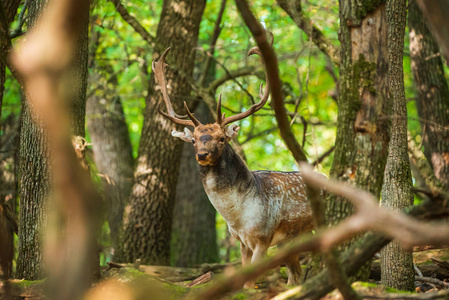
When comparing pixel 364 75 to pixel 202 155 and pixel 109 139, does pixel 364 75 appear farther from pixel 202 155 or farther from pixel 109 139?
pixel 109 139

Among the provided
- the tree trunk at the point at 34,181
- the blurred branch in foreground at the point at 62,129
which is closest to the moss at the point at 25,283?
the tree trunk at the point at 34,181

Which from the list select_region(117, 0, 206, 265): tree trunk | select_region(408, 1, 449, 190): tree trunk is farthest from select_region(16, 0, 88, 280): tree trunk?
select_region(408, 1, 449, 190): tree trunk

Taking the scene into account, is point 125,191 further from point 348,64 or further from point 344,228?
point 344,228

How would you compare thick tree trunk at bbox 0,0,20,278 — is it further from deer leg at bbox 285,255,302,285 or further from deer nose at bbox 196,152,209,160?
deer leg at bbox 285,255,302,285

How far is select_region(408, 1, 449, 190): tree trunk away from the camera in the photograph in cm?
1023

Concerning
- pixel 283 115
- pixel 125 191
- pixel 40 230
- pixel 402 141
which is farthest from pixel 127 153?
pixel 283 115

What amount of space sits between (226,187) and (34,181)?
2.45 metres

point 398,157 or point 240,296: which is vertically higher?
point 398,157

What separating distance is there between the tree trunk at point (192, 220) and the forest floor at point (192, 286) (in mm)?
4220

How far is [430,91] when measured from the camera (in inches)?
412

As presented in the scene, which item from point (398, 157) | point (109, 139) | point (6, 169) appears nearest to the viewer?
point (398, 157)

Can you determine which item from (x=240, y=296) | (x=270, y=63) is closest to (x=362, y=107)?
(x=270, y=63)

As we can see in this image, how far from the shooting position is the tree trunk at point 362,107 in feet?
16.3

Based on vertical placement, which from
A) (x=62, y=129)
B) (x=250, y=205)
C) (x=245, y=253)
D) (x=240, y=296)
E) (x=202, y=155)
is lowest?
(x=240, y=296)
